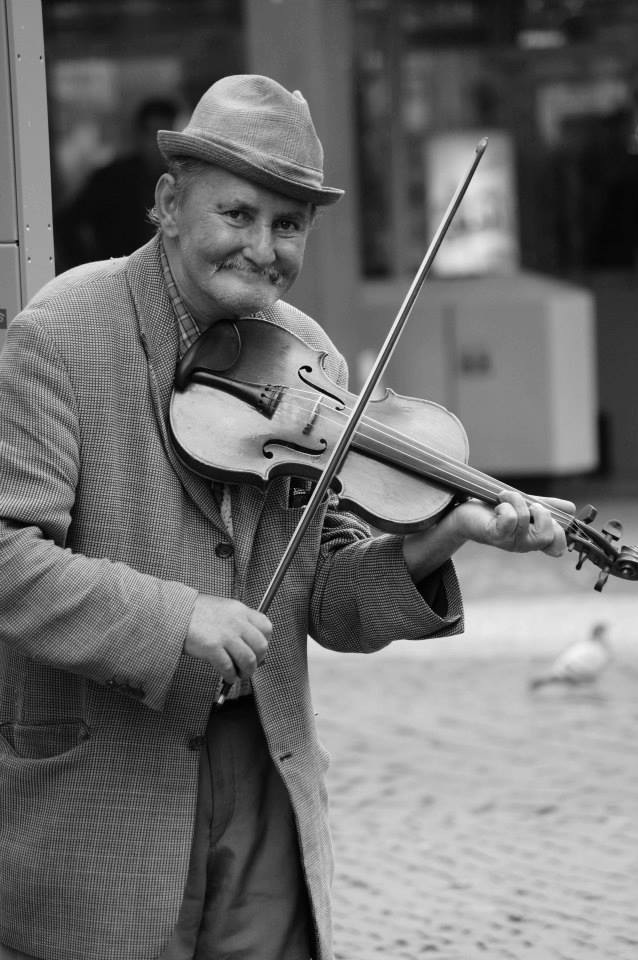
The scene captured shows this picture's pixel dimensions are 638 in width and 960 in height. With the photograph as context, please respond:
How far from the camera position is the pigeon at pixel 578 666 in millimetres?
6734

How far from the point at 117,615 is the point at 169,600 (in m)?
0.08

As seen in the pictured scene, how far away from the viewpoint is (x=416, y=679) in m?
7.19

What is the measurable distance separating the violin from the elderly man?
0.13 ft

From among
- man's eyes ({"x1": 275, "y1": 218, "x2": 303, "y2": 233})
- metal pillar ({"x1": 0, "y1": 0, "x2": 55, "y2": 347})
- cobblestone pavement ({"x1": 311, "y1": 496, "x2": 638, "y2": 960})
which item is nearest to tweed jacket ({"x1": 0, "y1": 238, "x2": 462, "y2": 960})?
man's eyes ({"x1": 275, "y1": 218, "x2": 303, "y2": 233})

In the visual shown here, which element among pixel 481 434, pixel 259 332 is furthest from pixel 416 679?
pixel 259 332

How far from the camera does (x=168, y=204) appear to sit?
2580 mm

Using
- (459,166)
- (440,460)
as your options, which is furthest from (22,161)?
(459,166)

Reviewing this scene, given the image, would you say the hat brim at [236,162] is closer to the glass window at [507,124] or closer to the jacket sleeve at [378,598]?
the jacket sleeve at [378,598]

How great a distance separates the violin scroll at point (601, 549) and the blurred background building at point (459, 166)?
7035 millimetres

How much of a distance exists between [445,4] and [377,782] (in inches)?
300

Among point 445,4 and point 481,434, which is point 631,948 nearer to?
point 481,434

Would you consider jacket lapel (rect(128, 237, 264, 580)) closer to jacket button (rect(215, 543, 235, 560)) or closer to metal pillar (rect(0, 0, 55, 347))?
jacket button (rect(215, 543, 235, 560))

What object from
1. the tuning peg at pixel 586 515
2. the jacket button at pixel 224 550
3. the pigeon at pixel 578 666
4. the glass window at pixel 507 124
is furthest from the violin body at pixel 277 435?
the glass window at pixel 507 124

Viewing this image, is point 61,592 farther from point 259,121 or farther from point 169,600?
point 259,121
